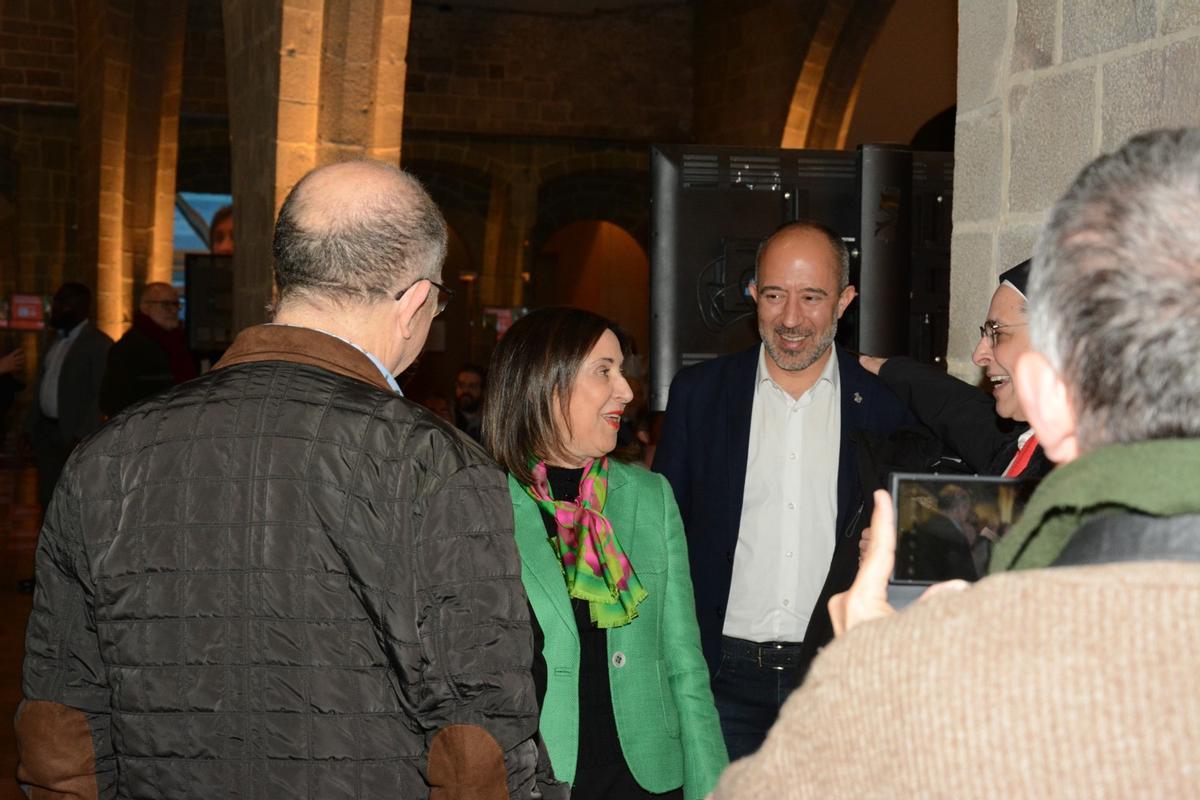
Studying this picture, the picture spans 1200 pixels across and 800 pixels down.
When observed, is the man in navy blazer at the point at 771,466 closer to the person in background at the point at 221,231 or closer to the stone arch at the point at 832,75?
the stone arch at the point at 832,75

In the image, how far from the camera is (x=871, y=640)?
0.78m

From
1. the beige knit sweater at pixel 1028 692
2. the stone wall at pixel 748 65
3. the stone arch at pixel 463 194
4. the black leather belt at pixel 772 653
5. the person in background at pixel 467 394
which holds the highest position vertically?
the stone wall at pixel 748 65

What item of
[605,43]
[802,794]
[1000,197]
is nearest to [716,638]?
[1000,197]

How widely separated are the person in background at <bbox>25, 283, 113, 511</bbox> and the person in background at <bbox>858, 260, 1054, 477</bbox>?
5.21 metres

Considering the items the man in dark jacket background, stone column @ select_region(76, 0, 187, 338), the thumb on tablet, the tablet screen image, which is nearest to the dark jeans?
the man in dark jacket background

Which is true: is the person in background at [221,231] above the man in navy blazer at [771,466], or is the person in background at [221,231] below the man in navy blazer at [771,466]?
above

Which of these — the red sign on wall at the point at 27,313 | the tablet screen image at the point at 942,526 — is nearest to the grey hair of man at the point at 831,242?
the tablet screen image at the point at 942,526

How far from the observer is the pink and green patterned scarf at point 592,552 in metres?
2.28

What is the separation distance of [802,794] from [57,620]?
1.14m

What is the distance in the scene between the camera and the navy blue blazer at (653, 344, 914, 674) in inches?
115

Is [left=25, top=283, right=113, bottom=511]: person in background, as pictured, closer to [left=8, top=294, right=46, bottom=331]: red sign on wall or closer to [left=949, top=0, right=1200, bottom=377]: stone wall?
[left=949, top=0, right=1200, bottom=377]: stone wall

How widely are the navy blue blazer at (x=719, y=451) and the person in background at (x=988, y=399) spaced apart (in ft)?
0.42

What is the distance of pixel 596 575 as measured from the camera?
7.48ft

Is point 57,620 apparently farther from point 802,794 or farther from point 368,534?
point 802,794
